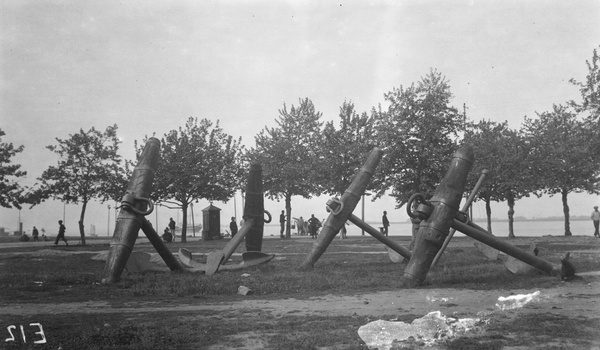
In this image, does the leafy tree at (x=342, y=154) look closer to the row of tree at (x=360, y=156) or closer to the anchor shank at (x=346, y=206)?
the row of tree at (x=360, y=156)

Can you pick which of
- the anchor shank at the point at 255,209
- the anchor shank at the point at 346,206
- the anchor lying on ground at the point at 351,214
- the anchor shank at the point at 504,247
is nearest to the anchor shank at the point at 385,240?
the anchor lying on ground at the point at 351,214

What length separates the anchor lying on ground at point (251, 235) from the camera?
11516mm

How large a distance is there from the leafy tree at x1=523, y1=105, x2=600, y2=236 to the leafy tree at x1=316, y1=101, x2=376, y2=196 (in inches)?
468

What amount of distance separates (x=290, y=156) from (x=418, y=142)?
42.1 ft

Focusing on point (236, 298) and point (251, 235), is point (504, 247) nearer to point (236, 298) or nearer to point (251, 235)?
point (236, 298)

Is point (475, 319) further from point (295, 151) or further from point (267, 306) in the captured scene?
point (295, 151)

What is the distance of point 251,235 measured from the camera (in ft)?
40.8

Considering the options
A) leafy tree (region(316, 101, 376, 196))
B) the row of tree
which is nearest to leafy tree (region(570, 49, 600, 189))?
the row of tree

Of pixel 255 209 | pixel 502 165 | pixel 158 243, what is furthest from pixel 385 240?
pixel 502 165

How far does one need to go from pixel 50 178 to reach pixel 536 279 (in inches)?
1101

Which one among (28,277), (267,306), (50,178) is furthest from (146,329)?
(50,178)

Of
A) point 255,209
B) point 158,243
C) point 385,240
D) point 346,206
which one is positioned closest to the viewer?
point 385,240

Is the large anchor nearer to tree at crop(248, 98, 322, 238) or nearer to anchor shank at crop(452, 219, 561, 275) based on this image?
anchor shank at crop(452, 219, 561, 275)

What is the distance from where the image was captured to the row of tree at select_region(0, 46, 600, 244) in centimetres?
2920
